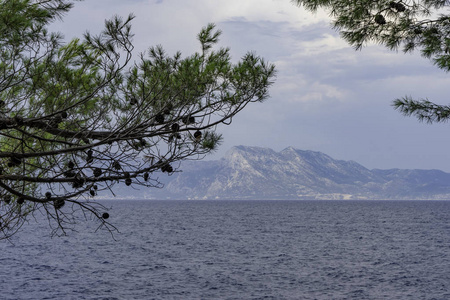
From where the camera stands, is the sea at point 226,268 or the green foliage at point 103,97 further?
the sea at point 226,268

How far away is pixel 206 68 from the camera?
6.73 m

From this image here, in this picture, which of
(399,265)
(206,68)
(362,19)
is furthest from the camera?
(399,265)

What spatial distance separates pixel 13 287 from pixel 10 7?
25.0 metres

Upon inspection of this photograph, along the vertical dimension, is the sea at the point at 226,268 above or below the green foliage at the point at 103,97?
below


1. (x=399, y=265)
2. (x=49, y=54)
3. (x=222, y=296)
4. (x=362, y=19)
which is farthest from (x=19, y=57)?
(x=399, y=265)

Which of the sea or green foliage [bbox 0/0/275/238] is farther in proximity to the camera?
the sea

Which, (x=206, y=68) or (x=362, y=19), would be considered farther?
(x=362, y=19)

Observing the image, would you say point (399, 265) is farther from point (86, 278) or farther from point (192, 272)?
point (86, 278)

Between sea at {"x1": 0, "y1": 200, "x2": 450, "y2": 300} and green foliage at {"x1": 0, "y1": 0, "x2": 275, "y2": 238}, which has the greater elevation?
green foliage at {"x1": 0, "y1": 0, "x2": 275, "y2": 238}

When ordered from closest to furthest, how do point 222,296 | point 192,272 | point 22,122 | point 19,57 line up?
point 22,122 → point 19,57 → point 222,296 → point 192,272

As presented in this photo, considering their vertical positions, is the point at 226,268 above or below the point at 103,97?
below

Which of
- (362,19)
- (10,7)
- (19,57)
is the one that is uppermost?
(362,19)

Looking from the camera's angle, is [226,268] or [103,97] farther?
[226,268]

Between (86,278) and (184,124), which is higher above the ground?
(184,124)
